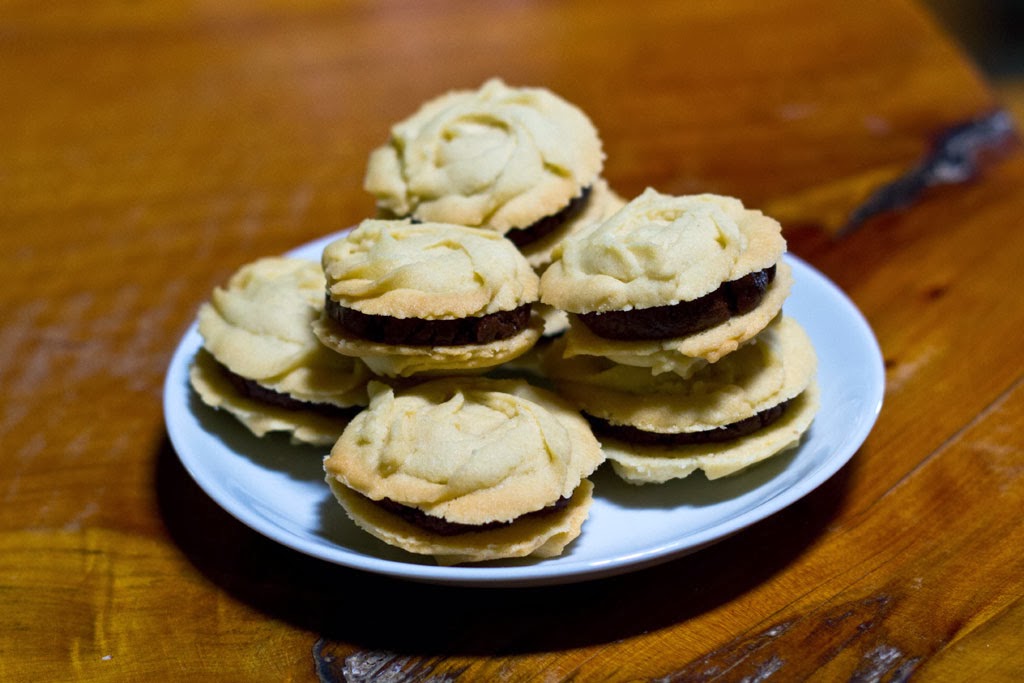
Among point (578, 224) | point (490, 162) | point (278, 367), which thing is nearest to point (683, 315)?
point (578, 224)

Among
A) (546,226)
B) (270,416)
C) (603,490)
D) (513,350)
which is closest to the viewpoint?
(513,350)

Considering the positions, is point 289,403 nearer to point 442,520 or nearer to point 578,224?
point 442,520

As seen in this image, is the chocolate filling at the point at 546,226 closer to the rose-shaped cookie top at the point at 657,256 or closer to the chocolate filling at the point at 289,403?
the rose-shaped cookie top at the point at 657,256

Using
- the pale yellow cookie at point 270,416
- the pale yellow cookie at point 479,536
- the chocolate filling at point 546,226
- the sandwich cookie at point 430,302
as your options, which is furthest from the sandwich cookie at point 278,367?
the chocolate filling at point 546,226

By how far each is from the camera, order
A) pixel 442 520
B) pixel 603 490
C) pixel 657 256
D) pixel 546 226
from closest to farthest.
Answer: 1. pixel 442 520
2. pixel 657 256
3. pixel 603 490
4. pixel 546 226

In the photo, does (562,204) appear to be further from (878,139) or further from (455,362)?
(878,139)

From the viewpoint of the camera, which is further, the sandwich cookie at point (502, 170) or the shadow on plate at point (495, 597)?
the sandwich cookie at point (502, 170)

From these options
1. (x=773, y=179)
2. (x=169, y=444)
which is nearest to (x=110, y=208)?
(x=169, y=444)

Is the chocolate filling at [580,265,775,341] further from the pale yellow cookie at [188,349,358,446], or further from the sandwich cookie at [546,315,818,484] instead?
the pale yellow cookie at [188,349,358,446]
